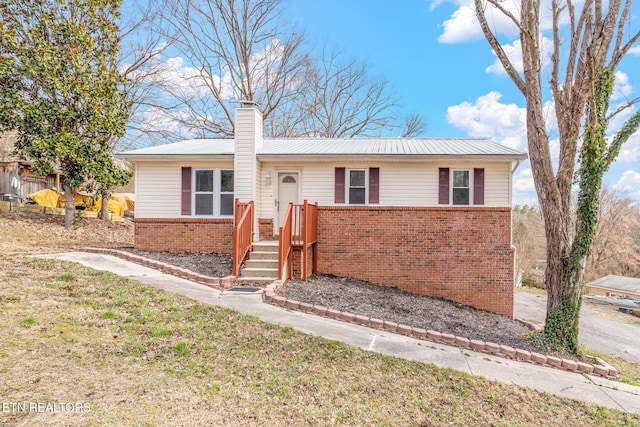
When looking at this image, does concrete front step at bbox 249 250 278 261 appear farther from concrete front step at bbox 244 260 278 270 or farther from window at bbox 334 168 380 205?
window at bbox 334 168 380 205

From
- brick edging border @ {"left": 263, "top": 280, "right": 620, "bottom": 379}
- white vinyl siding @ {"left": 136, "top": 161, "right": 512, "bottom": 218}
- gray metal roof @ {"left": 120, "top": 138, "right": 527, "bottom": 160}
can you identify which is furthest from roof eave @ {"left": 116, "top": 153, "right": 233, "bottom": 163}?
brick edging border @ {"left": 263, "top": 280, "right": 620, "bottom": 379}

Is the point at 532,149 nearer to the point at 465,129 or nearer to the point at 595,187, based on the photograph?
the point at 595,187

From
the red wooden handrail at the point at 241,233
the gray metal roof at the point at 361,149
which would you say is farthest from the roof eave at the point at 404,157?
the red wooden handrail at the point at 241,233

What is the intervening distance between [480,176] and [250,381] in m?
8.83

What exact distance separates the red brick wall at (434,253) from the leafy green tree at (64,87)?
33.3 feet

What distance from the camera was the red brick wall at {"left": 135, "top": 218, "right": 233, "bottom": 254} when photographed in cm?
1069

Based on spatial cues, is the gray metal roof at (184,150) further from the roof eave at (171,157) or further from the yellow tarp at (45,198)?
Answer: the yellow tarp at (45,198)

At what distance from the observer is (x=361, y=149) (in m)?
11.0

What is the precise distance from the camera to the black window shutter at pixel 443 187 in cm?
1023

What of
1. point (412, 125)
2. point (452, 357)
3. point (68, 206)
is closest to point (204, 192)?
point (68, 206)

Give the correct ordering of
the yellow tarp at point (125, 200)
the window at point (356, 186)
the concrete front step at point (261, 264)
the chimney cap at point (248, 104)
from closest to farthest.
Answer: the concrete front step at point (261, 264) → the chimney cap at point (248, 104) → the window at point (356, 186) → the yellow tarp at point (125, 200)

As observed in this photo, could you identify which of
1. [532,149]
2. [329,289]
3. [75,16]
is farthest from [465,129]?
[75,16]

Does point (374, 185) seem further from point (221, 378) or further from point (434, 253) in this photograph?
point (221, 378)

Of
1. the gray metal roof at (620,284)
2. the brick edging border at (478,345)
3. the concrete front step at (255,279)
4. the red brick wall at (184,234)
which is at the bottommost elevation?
the gray metal roof at (620,284)
